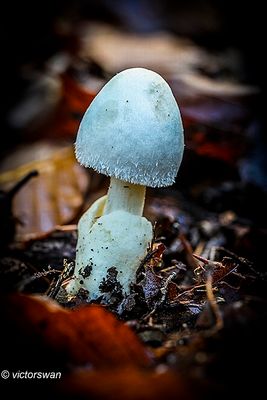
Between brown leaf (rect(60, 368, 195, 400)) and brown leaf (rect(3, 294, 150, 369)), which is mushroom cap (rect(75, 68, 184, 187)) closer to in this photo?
brown leaf (rect(3, 294, 150, 369))

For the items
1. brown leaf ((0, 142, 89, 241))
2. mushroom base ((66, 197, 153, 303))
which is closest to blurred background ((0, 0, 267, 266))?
brown leaf ((0, 142, 89, 241))

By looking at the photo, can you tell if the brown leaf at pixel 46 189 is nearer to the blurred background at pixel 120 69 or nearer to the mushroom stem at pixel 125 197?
the blurred background at pixel 120 69

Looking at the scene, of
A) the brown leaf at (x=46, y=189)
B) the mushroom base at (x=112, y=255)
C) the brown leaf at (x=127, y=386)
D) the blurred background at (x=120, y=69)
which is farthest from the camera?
the blurred background at (x=120, y=69)

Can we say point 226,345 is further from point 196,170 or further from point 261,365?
point 196,170

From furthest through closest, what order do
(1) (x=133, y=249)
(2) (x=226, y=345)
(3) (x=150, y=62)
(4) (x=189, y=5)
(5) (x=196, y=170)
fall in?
(4) (x=189, y=5) → (3) (x=150, y=62) → (5) (x=196, y=170) → (1) (x=133, y=249) → (2) (x=226, y=345)

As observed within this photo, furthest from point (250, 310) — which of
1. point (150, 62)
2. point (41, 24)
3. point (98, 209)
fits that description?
point (41, 24)
